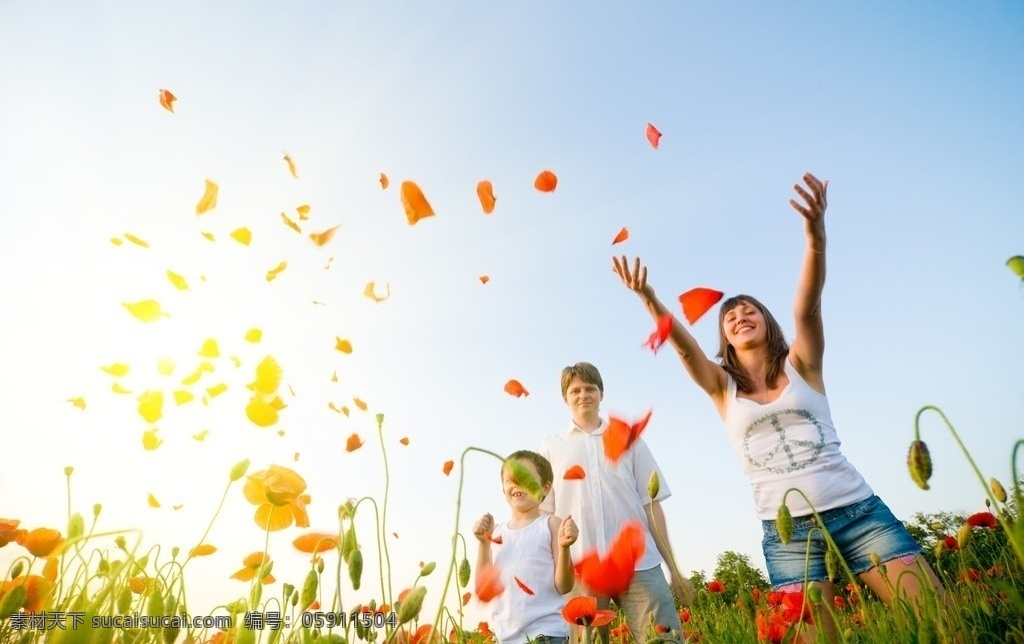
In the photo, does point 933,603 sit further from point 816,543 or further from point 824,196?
point 824,196

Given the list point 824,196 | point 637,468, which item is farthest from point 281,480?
point 637,468

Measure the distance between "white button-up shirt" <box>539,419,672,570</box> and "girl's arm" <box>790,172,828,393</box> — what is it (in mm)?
1558

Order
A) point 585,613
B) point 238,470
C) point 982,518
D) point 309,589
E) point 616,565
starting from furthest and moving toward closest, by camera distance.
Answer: point 616,565
point 982,518
point 585,613
point 238,470
point 309,589

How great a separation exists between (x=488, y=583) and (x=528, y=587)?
0.27 meters

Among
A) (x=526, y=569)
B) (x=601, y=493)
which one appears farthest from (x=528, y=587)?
(x=601, y=493)

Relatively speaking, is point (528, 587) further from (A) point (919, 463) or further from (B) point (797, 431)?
(A) point (919, 463)

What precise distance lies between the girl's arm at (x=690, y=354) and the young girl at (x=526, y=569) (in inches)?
41.6

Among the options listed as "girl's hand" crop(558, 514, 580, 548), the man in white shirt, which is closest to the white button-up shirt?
the man in white shirt

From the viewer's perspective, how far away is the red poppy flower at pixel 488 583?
350 centimetres

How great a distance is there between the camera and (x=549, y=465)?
428 centimetres

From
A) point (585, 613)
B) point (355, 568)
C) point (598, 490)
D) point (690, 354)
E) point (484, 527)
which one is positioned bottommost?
point (585, 613)

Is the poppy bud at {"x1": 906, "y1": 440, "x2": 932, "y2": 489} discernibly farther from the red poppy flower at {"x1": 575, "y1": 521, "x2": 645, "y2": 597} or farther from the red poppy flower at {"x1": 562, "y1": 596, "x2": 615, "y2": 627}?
the red poppy flower at {"x1": 575, "y1": 521, "x2": 645, "y2": 597}

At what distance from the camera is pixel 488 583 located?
351cm

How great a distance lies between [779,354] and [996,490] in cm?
180
